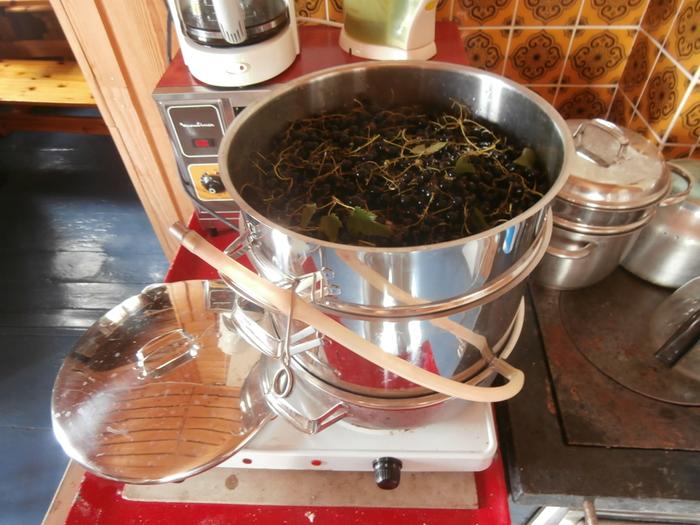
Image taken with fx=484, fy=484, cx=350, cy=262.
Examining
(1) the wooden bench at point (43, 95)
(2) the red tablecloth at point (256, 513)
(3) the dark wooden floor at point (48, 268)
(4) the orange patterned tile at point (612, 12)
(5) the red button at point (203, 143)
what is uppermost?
(4) the orange patterned tile at point (612, 12)

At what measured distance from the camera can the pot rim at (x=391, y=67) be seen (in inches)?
14.1

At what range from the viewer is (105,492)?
583 millimetres

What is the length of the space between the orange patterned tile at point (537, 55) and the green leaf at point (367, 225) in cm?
61

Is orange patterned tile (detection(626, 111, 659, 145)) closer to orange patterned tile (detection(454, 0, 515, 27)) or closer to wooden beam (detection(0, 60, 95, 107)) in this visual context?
orange patterned tile (detection(454, 0, 515, 27))

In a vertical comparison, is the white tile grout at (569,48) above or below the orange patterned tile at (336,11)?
below

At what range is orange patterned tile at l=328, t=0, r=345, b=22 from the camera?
854 millimetres

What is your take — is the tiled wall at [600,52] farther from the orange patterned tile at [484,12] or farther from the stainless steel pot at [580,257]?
the stainless steel pot at [580,257]

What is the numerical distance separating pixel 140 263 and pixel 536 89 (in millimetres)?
1421

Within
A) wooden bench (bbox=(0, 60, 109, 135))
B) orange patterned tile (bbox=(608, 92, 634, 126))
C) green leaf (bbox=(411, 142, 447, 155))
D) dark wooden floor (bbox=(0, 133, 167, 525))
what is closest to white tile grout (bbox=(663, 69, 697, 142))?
orange patterned tile (bbox=(608, 92, 634, 126))

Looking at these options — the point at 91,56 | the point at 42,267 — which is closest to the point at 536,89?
the point at 91,56

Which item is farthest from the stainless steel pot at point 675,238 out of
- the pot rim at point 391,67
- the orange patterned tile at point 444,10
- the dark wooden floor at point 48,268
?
the dark wooden floor at point 48,268

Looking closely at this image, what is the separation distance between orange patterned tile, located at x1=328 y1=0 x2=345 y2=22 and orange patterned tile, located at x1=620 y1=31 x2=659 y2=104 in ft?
1.73

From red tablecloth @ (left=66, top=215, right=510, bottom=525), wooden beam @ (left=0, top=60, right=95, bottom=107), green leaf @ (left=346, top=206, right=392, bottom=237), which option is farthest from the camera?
wooden beam @ (left=0, top=60, right=95, bottom=107)

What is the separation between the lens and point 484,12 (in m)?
0.84
